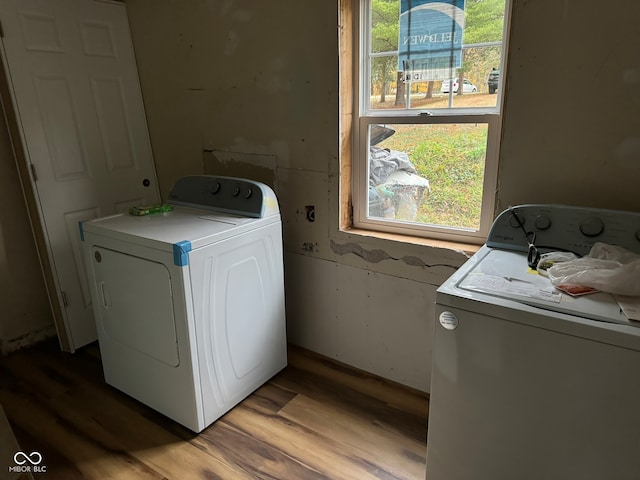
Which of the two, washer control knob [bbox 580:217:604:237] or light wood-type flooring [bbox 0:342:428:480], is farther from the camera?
light wood-type flooring [bbox 0:342:428:480]

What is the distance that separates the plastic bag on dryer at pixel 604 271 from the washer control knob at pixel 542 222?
0.54 ft

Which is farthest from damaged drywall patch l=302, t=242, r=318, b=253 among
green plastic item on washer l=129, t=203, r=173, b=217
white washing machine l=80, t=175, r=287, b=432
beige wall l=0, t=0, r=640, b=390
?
green plastic item on washer l=129, t=203, r=173, b=217

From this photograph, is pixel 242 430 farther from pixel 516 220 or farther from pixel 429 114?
pixel 429 114

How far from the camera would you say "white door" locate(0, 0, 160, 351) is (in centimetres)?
225

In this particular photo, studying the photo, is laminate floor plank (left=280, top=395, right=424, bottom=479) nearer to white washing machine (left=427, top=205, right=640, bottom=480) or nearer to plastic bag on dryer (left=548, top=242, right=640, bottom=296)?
white washing machine (left=427, top=205, right=640, bottom=480)

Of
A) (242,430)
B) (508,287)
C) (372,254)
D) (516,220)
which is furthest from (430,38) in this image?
(242,430)

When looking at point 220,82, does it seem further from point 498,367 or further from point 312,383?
point 498,367

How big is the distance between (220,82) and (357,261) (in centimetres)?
126

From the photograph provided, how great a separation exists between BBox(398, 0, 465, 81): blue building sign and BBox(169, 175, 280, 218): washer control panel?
0.86 metres

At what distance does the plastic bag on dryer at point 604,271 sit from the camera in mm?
1133

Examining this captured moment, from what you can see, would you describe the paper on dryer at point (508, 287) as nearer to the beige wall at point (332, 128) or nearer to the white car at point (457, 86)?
the beige wall at point (332, 128)

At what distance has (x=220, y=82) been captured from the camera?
2.40 metres

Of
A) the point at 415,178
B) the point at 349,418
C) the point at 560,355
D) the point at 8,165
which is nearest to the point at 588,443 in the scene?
the point at 560,355

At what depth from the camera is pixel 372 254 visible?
2109 mm
